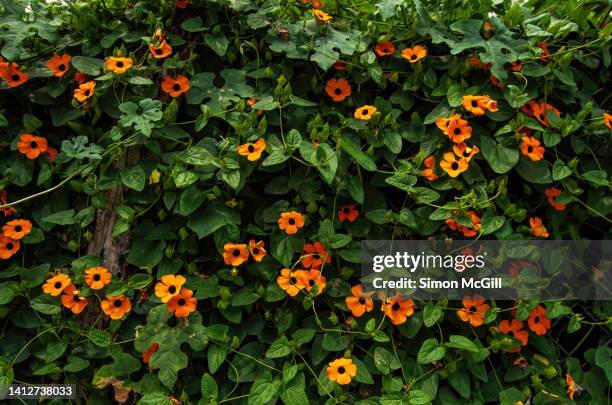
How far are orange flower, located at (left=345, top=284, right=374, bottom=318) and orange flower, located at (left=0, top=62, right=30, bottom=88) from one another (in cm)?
126

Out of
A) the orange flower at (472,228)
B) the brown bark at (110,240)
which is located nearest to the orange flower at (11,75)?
the brown bark at (110,240)

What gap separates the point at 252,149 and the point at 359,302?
1.85 ft

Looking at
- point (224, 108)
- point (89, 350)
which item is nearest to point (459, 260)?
point (224, 108)

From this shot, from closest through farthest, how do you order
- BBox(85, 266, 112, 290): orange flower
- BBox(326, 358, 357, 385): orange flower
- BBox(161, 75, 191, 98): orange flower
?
1. BBox(326, 358, 357, 385): orange flower
2. BBox(85, 266, 112, 290): orange flower
3. BBox(161, 75, 191, 98): orange flower

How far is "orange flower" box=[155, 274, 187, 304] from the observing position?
157 centimetres

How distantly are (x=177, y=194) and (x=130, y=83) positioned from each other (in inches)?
15.7

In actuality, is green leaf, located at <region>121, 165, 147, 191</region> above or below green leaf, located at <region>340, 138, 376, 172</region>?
A: below

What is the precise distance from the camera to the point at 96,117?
5.71 ft

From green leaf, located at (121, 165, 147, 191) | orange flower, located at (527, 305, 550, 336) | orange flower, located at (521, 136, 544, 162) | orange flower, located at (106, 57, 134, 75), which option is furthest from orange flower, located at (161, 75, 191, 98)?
orange flower, located at (527, 305, 550, 336)

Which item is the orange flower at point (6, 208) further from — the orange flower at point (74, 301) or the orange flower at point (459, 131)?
the orange flower at point (459, 131)

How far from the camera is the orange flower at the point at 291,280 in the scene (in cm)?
159

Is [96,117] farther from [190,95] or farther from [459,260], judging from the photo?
[459,260]

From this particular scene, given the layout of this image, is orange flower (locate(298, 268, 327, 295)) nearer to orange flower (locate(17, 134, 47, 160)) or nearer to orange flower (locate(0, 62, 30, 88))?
orange flower (locate(17, 134, 47, 160))

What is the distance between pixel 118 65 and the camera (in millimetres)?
1685
